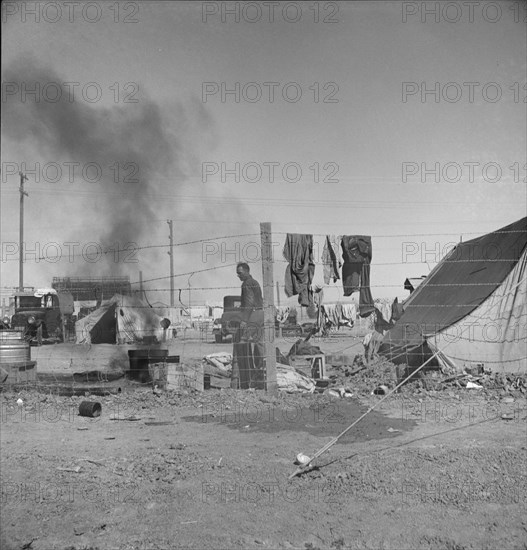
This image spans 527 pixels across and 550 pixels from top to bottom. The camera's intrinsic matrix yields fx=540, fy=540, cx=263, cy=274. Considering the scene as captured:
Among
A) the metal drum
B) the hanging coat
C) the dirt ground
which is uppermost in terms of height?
the hanging coat

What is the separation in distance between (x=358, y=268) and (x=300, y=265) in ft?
3.15

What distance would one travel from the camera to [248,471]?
4.26m

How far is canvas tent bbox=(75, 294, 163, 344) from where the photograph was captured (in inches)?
569

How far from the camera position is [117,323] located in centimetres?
1534

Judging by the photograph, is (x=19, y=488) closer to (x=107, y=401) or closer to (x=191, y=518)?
(x=191, y=518)

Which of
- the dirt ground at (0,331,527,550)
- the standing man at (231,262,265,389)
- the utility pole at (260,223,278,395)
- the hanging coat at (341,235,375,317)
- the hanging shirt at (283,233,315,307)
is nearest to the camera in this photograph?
the dirt ground at (0,331,527,550)

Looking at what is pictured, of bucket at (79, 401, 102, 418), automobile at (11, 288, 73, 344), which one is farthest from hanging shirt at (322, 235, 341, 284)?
automobile at (11, 288, 73, 344)

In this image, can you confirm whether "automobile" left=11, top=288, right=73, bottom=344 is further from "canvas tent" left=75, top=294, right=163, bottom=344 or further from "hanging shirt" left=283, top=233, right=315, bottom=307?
"hanging shirt" left=283, top=233, right=315, bottom=307

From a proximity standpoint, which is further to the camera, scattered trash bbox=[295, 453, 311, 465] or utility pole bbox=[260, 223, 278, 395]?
utility pole bbox=[260, 223, 278, 395]

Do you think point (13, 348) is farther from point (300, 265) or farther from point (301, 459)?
point (301, 459)

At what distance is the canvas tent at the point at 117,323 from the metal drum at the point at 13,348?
537cm

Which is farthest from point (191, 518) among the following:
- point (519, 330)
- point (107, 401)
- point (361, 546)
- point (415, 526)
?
point (519, 330)

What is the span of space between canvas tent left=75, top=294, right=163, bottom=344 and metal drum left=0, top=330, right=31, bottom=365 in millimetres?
5372

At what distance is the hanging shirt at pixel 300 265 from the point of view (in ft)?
27.1
